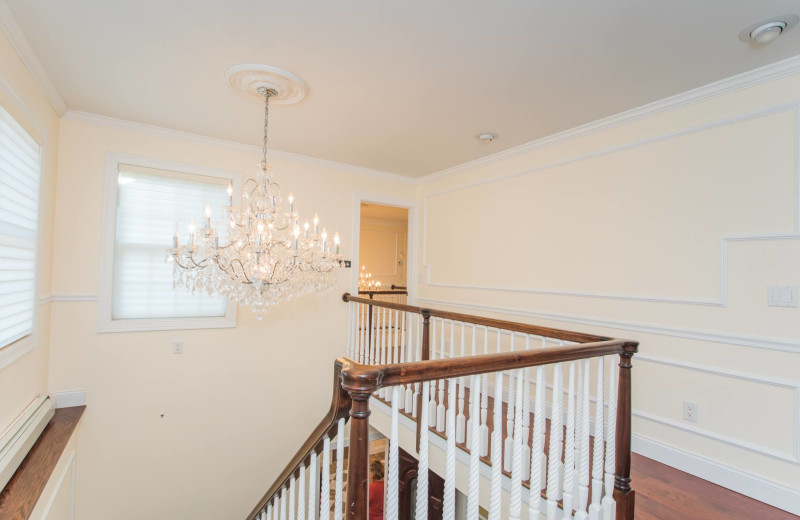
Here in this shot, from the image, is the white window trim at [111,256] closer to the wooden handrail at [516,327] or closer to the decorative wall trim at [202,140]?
the decorative wall trim at [202,140]

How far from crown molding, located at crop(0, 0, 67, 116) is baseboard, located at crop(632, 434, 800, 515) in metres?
4.17

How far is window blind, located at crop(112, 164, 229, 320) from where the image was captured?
3.28 m

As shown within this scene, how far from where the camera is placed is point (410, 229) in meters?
4.91

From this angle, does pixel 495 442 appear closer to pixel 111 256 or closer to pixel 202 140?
pixel 111 256

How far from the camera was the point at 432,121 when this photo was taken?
2982 millimetres

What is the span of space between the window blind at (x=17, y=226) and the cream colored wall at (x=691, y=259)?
3.56 meters

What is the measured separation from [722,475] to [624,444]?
3.63 feet

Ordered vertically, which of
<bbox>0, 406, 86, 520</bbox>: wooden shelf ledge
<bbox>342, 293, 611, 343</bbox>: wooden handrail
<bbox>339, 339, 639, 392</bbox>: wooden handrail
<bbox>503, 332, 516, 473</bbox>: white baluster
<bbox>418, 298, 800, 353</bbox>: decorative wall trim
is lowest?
<bbox>0, 406, 86, 520</bbox>: wooden shelf ledge

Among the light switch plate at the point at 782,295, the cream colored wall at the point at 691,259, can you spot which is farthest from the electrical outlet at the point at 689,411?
the light switch plate at the point at 782,295

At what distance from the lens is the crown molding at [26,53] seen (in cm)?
184

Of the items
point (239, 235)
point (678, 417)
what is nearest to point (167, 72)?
point (239, 235)

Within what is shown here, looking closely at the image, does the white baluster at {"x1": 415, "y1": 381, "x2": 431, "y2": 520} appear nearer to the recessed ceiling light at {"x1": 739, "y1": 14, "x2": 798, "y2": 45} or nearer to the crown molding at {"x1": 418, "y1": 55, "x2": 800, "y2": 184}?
the recessed ceiling light at {"x1": 739, "y1": 14, "x2": 798, "y2": 45}

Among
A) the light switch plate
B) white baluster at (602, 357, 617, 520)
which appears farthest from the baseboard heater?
the light switch plate

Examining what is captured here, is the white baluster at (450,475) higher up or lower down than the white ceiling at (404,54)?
lower down
